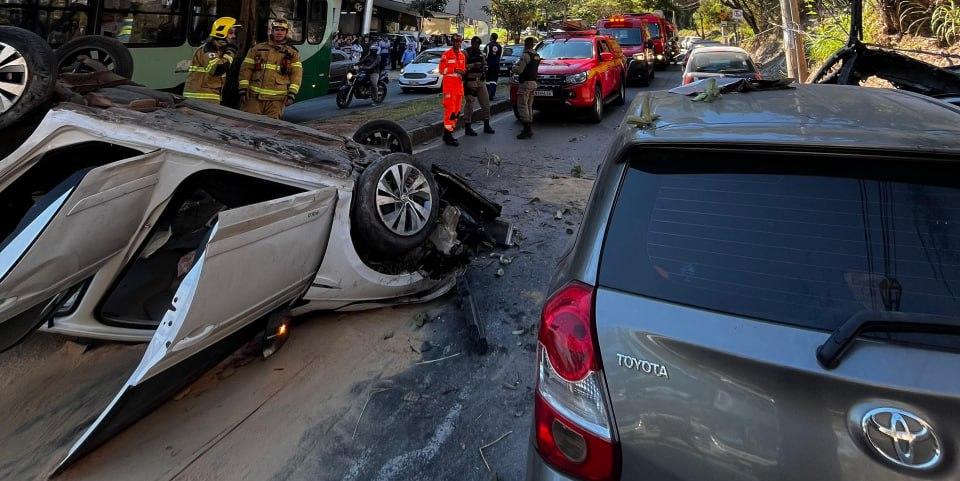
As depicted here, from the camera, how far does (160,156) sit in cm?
279

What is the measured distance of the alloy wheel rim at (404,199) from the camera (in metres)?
3.54

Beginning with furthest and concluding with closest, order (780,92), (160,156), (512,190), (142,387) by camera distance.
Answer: (512,190) < (160,156) < (780,92) < (142,387)

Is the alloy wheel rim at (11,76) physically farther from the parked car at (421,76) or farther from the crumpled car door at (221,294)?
the parked car at (421,76)

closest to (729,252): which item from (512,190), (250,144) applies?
(250,144)

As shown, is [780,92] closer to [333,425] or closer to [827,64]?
[333,425]

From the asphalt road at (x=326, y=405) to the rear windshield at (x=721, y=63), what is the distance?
30.3 feet

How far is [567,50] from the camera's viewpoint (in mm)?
12312

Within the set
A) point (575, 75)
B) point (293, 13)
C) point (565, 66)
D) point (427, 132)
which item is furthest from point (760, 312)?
point (293, 13)

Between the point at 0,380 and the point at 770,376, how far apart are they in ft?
12.6

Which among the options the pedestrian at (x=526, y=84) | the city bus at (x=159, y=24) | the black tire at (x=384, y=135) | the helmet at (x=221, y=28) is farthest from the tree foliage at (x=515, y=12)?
the black tire at (x=384, y=135)

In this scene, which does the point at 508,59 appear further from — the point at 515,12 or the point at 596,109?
the point at 515,12

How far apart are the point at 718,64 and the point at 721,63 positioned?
6cm

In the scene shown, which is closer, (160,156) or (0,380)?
(160,156)

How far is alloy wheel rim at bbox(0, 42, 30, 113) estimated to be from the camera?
299cm
